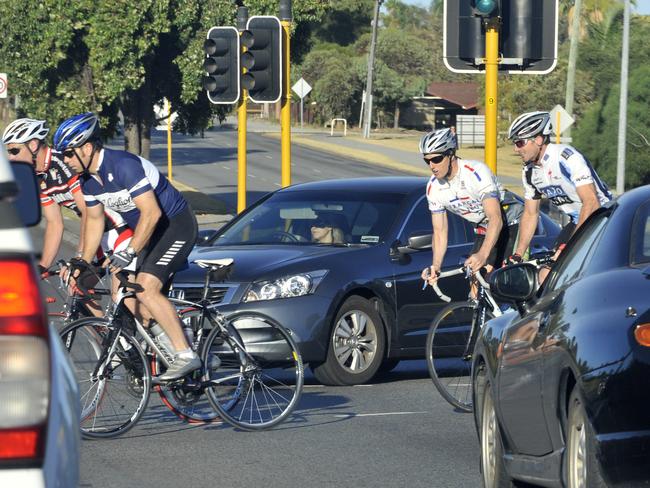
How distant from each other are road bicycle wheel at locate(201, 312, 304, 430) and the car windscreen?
8.54 ft

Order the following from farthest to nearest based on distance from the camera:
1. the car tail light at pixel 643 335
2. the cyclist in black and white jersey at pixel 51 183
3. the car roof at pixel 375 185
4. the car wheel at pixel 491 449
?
the car roof at pixel 375 185 < the cyclist in black and white jersey at pixel 51 183 < the car wheel at pixel 491 449 < the car tail light at pixel 643 335

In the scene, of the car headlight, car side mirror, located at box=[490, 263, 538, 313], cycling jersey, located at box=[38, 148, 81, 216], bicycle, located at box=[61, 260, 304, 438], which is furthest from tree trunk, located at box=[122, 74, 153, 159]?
car side mirror, located at box=[490, 263, 538, 313]

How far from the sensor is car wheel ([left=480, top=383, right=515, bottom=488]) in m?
6.89

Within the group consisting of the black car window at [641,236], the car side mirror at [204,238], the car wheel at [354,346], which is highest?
the black car window at [641,236]

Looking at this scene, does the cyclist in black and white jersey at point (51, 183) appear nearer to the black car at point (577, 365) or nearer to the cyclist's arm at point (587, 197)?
the cyclist's arm at point (587, 197)

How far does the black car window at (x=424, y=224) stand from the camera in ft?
41.2

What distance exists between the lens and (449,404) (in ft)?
36.0

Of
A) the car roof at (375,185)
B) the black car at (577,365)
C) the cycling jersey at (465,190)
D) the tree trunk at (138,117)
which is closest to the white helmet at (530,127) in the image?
the cycling jersey at (465,190)

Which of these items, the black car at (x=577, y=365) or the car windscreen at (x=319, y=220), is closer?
the black car at (x=577, y=365)

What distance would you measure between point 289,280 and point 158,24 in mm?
21830

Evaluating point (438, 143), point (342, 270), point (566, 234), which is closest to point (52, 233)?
point (342, 270)

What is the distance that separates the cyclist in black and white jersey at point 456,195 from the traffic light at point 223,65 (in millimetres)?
7039

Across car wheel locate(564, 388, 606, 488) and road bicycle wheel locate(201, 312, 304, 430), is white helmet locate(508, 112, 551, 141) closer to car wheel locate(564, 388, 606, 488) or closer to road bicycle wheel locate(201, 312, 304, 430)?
road bicycle wheel locate(201, 312, 304, 430)

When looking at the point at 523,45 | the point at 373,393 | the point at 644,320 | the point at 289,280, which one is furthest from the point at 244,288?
the point at 644,320
